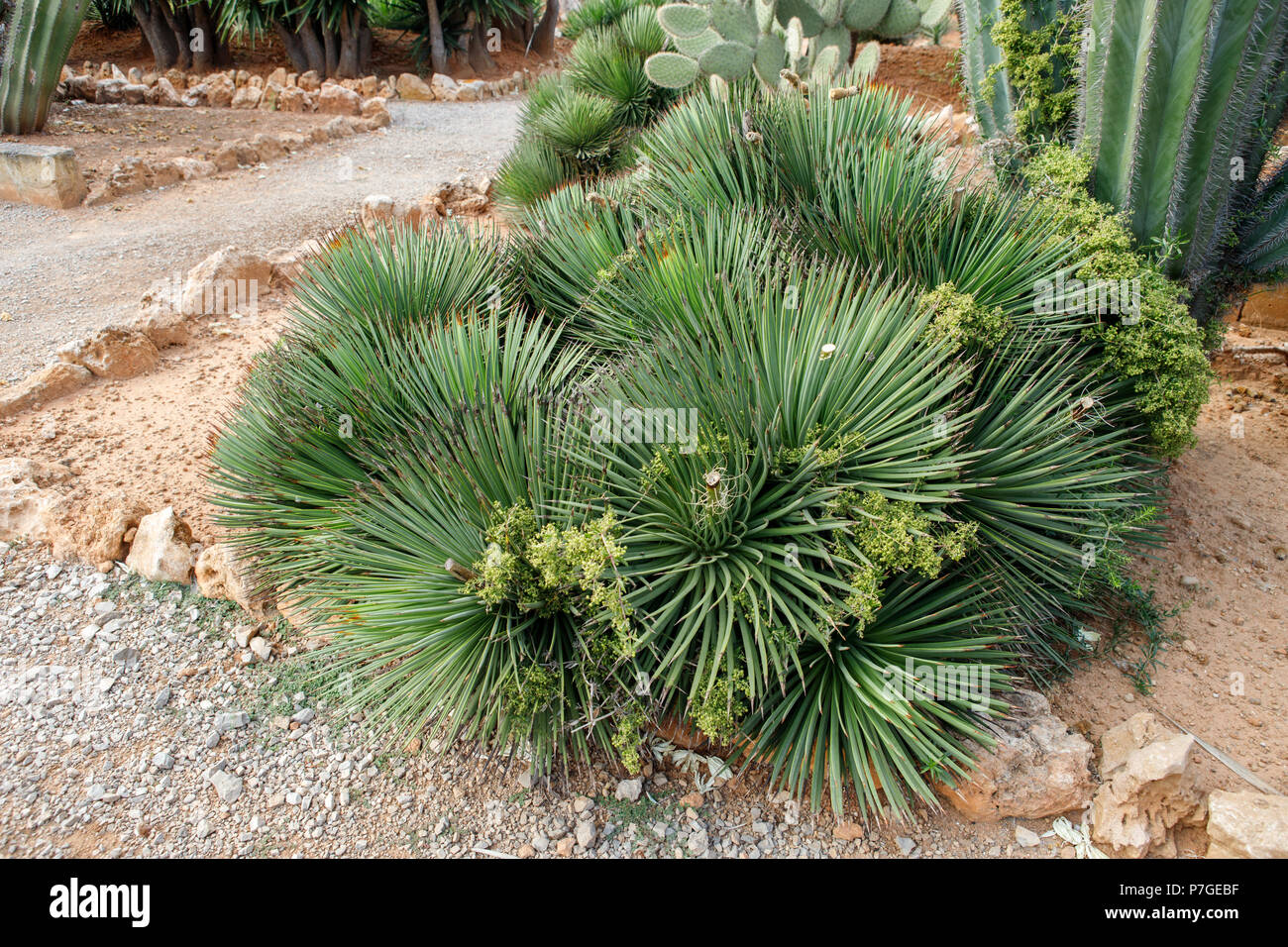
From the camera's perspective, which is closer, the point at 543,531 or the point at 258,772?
the point at 543,531

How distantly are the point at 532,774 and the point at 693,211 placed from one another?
2.73 metres

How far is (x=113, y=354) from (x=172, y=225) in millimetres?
3067

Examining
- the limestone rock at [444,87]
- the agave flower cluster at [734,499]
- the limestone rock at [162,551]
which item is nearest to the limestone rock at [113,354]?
the limestone rock at [162,551]

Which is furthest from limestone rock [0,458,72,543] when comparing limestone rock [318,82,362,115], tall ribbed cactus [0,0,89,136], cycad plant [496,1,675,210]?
limestone rock [318,82,362,115]

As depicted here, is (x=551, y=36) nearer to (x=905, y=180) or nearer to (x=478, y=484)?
(x=905, y=180)

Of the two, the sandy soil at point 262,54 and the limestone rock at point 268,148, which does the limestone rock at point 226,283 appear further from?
the sandy soil at point 262,54

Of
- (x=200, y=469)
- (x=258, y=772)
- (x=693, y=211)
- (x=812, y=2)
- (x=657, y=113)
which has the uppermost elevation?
(x=812, y=2)

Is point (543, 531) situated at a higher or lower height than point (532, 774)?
higher

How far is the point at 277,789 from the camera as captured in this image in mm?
2820

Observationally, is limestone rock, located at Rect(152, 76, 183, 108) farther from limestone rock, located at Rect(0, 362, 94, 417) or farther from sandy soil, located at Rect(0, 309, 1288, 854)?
limestone rock, located at Rect(0, 362, 94, 417)

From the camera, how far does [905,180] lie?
12.3 ft

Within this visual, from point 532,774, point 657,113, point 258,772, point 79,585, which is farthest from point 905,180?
point 657,113

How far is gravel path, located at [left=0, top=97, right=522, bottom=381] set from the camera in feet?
19.4

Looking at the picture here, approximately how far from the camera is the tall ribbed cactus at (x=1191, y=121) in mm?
3314
